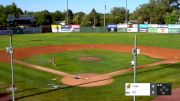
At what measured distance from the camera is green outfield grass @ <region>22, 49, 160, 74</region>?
32.7 meters

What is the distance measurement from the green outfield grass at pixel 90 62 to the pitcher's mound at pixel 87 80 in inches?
89.6

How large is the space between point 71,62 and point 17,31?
203ft

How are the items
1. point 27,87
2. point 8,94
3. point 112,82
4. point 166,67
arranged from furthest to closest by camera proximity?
point 166,67, point 112,82, point 27,87, point 8,94

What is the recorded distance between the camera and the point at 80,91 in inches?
946

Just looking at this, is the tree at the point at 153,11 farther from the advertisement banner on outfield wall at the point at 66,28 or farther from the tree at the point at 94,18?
the advertisement banner on outfield wall at the point at 66,28

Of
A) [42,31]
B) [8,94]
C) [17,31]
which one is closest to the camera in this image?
[8,94]

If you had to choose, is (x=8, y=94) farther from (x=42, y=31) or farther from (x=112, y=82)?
(x=42, y=31)

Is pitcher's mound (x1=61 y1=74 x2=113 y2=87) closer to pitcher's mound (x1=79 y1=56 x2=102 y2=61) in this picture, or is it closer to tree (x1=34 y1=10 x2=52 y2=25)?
pitcher's mound (x1=79 y1=56 x2=102 y2=61)

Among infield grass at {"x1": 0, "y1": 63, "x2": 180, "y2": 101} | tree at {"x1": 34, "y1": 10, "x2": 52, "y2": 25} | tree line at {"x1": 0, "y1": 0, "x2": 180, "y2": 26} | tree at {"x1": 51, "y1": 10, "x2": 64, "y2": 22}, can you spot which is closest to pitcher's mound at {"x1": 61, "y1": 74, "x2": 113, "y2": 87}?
infield grass at {"x1": 0, "y1": 63, "x2": 180, "y2": 101}

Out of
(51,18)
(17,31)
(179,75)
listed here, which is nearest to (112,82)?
(179,75)

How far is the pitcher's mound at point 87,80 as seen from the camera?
2623 centimetres

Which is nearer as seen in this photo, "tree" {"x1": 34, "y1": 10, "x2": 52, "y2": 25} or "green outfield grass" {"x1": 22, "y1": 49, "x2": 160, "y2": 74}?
"green outfield grass" {"x1": 22, "y1": 49, "x2": 160, "y2": 74}

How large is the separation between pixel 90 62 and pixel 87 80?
9388 mm

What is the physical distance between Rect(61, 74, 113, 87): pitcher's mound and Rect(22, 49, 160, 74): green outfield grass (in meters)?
2.28
